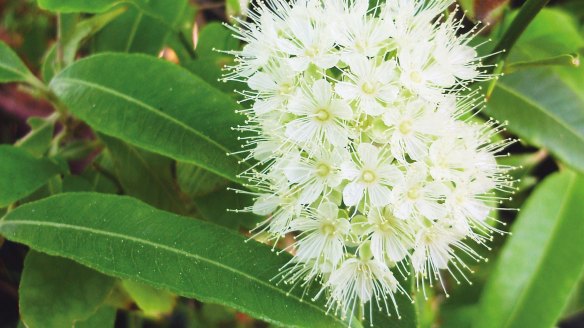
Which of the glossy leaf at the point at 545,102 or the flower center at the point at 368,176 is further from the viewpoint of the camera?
the glossy leaf at the point at 545,102

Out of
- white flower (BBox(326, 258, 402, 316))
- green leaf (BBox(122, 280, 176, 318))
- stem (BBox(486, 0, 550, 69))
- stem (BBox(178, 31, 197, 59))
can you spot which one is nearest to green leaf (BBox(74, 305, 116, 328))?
green leaf (BBox(122, 280, 176, 318))

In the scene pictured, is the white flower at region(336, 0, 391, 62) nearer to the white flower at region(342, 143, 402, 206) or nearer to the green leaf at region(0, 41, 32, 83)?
the white flower at region(342, 143, 402, 206)

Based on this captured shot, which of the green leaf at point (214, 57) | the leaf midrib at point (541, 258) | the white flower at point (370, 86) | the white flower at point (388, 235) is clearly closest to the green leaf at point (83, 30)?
the green leaf at point (214, 57)

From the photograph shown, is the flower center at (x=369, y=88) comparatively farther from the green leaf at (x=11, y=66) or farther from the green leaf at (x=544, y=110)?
the green leaf at (x=11, y=66)

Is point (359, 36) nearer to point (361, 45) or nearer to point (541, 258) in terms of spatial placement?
point (361, 45)

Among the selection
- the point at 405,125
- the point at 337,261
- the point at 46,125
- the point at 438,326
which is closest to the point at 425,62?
the point at 405,125

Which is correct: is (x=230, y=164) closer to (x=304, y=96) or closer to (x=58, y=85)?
(x=304, y=96)
